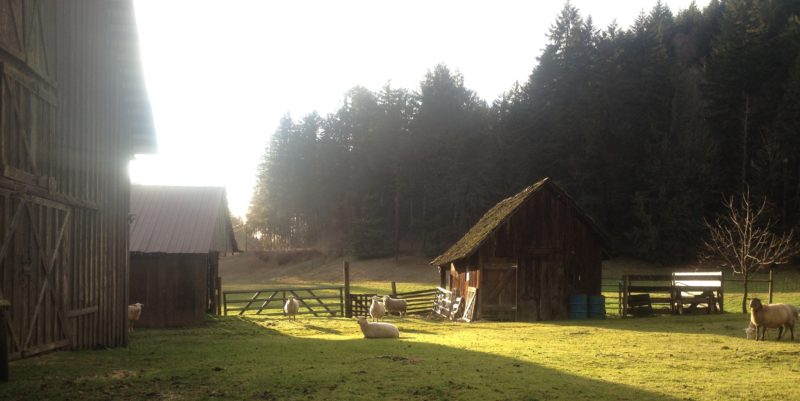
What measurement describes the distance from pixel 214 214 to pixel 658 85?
2157 inches

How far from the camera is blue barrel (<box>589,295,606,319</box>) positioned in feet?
106

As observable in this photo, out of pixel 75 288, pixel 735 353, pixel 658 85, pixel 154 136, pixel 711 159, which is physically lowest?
pixel 735 353

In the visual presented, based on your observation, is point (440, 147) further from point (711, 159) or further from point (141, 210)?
point (141, 210)


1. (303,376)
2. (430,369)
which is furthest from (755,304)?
(303,376)

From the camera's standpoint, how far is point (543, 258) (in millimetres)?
32531

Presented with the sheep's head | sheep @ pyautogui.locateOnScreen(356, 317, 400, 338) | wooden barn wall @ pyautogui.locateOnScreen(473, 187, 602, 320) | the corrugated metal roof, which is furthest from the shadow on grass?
wooden barn wall @ pyautogui.locateOnScreen(473, 187, 602, 320)

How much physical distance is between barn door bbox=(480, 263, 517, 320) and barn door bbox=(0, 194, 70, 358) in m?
20.7

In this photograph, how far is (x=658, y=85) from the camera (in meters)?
70.2

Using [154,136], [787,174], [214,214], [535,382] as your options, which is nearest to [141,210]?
[214,214]

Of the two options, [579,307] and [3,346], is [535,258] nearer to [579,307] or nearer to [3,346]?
[579,307]

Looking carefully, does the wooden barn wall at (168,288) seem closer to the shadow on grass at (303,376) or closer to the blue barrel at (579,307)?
the shadow on grass at (303,376)

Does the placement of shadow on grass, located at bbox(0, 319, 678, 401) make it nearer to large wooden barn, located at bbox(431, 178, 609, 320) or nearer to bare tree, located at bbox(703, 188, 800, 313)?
large wooden barn, located at bbox(431, 178, 609, 320)

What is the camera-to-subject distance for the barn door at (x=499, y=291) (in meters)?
31.5

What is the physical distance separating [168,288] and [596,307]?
2020 cm
